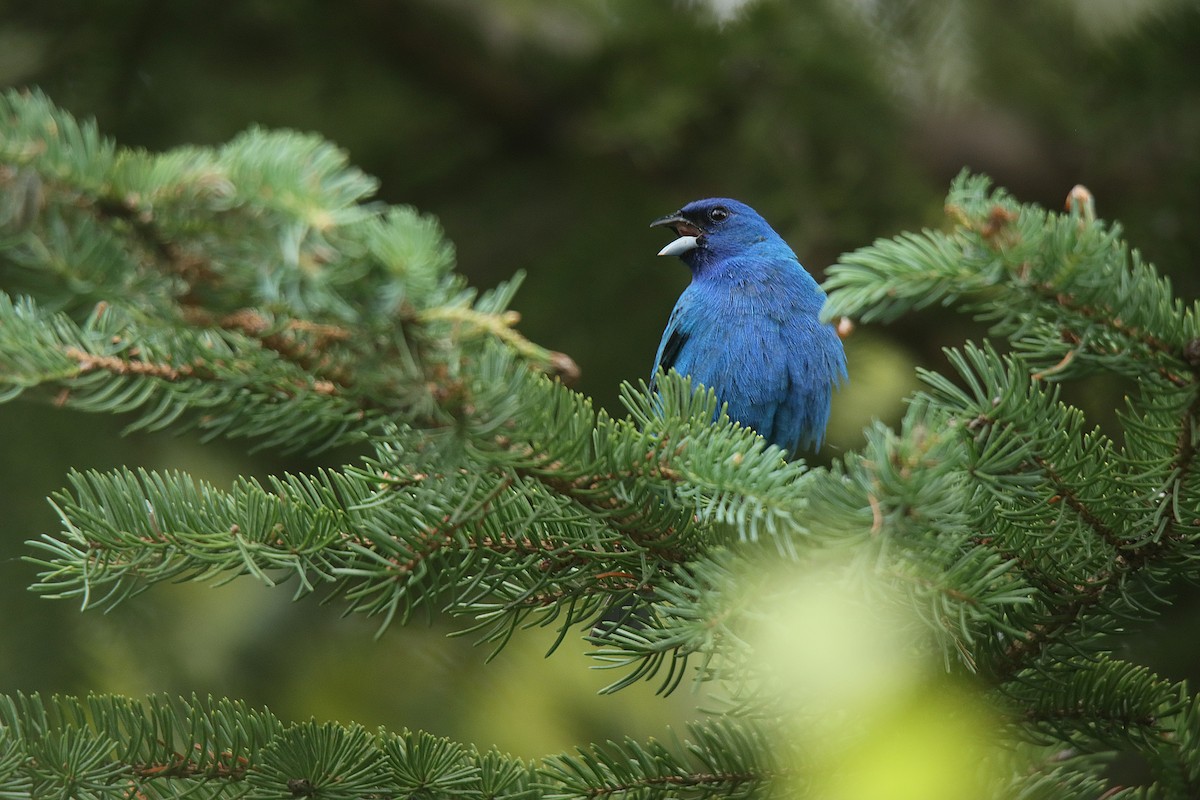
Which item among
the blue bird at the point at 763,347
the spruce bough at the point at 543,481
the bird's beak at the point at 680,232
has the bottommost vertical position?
the spruce bough at the point at 543,481

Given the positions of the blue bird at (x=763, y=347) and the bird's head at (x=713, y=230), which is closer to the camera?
the blue bird at (x=763, y=347)

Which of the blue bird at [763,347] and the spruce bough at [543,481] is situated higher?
the blue bird at [763,347]

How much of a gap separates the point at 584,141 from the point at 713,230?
0.71 meters

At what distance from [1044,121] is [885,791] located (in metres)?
4.23

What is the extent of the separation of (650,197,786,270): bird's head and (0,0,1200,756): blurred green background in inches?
4.3

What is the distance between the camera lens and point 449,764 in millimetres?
A: 2129

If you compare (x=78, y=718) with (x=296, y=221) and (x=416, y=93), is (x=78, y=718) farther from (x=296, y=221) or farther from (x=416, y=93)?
(x=416, y=93)

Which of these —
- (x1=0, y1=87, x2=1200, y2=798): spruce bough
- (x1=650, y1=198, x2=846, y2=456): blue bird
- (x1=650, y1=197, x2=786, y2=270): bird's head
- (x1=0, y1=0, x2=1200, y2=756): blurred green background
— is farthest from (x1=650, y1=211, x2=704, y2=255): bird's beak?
(x1=0, y1=87, x2=1200, y2=798): spruce bough

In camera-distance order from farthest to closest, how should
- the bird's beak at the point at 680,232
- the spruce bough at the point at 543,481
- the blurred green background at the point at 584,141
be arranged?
1. the bird's beak at the point at 680,232
2. the blurred green background at the point at 584,141
3. the spruce bough at the point at 543,481

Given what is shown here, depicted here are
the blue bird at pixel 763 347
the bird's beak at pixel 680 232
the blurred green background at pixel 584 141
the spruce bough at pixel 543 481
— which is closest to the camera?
the spruce bough at pixel 543 481

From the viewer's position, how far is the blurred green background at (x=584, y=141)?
4332 mm

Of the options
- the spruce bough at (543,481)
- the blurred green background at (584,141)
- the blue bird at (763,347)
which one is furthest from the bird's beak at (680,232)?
the spruce bough at (543,481)

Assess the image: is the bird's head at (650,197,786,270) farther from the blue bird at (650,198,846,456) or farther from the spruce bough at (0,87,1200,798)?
the spruce bough at (0,87,1200,798)

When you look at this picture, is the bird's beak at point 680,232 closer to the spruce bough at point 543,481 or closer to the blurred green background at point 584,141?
the blurred green background at point 584,141
